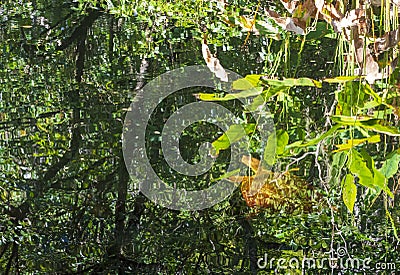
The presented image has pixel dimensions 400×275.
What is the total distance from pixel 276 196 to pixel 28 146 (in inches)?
24.3

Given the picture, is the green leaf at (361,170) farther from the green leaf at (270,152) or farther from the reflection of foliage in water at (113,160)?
the reflection of foliage in water at (113,160)

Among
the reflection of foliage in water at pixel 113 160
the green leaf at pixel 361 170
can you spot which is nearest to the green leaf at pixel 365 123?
the green leaf at pixel 361 170

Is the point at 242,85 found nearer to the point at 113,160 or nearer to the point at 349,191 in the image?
the point at 349,191

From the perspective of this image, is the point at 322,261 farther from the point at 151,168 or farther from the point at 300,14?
the point at 300,14

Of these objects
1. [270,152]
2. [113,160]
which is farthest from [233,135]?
[113,160]

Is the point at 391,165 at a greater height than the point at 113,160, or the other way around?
the point at 113,160

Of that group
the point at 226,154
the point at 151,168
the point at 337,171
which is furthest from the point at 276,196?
Result: the point at 337,171

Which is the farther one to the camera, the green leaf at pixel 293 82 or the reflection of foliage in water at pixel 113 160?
the reflection of foliage in water at pixel 113 160

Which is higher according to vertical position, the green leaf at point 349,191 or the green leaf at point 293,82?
the green leaf at point 293,82

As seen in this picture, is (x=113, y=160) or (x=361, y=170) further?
(x=113, y=160)

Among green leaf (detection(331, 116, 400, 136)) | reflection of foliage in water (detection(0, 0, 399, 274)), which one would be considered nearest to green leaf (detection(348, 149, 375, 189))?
green leaf (detection(331, 116, 400, 136))

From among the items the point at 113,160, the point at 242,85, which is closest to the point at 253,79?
the point at 242,85

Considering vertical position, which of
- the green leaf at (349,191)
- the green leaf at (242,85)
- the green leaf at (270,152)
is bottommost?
the green leaf at (349,191)

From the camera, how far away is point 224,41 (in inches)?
55.1
